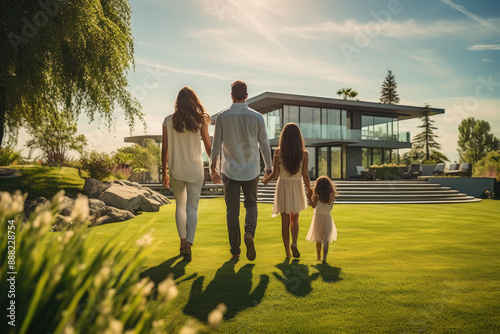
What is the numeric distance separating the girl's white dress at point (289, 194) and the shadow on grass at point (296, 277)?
2.52ft

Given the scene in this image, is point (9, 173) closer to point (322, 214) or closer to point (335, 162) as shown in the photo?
point (322, 214)

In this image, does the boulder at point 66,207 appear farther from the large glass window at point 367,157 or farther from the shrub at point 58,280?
the large glass window at point 367,157

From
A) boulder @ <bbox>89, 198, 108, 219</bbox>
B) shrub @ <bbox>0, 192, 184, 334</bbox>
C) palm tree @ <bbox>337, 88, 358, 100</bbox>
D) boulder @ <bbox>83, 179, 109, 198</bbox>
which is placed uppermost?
palm tree @ <bbox>337, 88, 358, 100</bbox>

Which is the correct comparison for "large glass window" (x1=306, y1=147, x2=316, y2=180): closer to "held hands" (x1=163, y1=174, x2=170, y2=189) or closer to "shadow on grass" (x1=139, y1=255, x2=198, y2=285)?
"held hands" (x1=163, y1=174, x2=170, y2=189)

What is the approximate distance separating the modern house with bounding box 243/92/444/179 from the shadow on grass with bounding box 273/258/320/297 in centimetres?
2290

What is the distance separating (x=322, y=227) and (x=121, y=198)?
724 centimetres

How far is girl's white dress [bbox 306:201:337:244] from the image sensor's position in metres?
5.26

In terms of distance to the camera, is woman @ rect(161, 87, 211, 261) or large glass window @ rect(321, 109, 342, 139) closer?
woman @ rect(161, 87, 211, 261)

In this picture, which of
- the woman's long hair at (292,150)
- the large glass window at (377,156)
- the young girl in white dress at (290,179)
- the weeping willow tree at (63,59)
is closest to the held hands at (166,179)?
the young girl in white dress at (290,179)

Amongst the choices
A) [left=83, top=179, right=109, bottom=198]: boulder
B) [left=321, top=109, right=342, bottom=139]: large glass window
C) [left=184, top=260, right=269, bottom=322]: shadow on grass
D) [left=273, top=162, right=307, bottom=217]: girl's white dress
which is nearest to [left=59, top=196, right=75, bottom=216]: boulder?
[left=83, top=179, right=109, bottom=198]: boulder

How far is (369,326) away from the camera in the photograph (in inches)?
118

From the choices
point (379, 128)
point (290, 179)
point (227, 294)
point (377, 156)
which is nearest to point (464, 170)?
point (377, 156)

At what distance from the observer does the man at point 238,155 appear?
526cm

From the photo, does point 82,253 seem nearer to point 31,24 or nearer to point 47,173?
point 31,24
